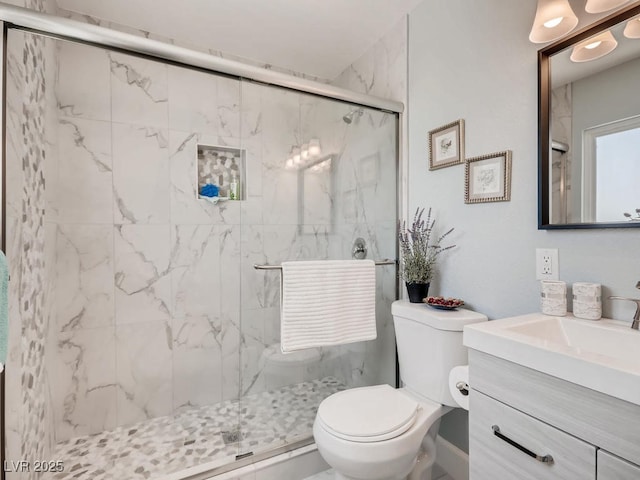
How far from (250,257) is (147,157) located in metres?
1.10

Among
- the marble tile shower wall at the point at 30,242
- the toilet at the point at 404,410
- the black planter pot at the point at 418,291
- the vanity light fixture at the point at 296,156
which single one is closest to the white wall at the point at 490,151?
the black planter pot at the point at 418,291

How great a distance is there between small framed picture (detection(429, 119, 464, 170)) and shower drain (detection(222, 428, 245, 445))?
5.61 feet

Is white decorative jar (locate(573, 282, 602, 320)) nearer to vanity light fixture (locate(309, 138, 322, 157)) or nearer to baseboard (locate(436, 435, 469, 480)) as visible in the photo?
baseboard (locate(436, 435, 469, 480))

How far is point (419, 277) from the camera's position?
5.38ft

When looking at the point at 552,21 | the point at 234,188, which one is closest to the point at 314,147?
the point at 234,188

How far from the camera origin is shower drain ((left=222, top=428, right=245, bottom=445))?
5.29 feet

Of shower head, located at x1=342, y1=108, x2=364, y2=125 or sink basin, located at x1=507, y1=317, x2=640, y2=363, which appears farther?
shower head, located at x1=342, y1=108, x2=364, y2=125

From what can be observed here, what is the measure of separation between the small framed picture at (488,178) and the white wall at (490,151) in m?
0.03

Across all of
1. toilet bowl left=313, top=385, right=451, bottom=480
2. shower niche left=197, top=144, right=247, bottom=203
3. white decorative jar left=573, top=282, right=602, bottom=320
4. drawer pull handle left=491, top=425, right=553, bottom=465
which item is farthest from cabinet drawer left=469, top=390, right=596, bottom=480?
shower niche left=197, top=144, right=247, bottom=203

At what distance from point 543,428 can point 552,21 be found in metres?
1.36

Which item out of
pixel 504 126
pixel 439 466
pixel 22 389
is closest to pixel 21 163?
pixel 22 389

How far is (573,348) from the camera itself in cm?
80

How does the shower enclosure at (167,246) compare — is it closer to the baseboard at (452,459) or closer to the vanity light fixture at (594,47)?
the baseboard at (452,459)

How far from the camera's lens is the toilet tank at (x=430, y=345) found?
136cm
